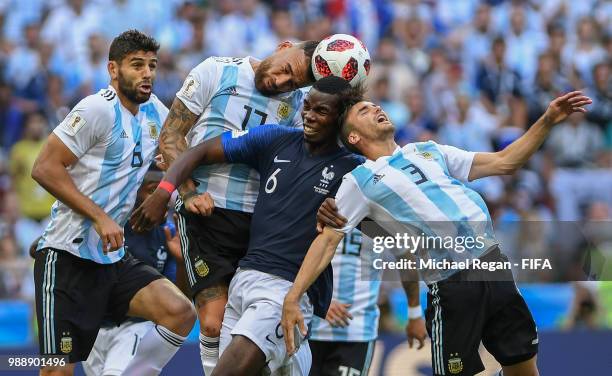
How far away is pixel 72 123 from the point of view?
7547mm

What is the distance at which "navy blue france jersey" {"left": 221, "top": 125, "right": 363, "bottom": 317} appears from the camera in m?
7.24

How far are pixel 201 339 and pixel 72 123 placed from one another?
1.65 metres

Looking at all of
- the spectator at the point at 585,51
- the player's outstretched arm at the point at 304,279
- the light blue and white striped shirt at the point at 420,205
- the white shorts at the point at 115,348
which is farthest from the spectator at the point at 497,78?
the player's outstretched arm at the point at 304,279

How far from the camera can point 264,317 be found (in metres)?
6.98

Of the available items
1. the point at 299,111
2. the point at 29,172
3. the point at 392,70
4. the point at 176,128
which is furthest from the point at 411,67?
the point at 176,128

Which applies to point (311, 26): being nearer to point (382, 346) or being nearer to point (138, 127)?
point (382, 346)

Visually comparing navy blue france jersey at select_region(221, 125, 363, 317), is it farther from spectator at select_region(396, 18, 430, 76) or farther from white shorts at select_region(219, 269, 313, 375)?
spectator at select_region(396, 18, 430, 76)

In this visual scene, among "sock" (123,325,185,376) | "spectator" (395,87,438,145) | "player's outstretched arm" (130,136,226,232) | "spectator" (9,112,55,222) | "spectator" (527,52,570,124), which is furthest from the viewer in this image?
"spectator" (527,52,570,124)

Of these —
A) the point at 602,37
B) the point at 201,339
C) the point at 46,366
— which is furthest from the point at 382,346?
the point at 602,37

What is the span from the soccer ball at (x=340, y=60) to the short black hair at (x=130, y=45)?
3.95 ft

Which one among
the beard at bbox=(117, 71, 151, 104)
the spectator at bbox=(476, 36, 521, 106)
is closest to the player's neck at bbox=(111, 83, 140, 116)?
the beard at bbox=(117, 71, 151, 104)

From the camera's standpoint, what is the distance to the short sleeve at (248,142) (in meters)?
7.44

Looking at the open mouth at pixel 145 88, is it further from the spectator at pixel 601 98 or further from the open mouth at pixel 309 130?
the spectator at pixel 601 98

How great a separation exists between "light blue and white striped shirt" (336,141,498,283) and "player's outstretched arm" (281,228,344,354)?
0.53ft
